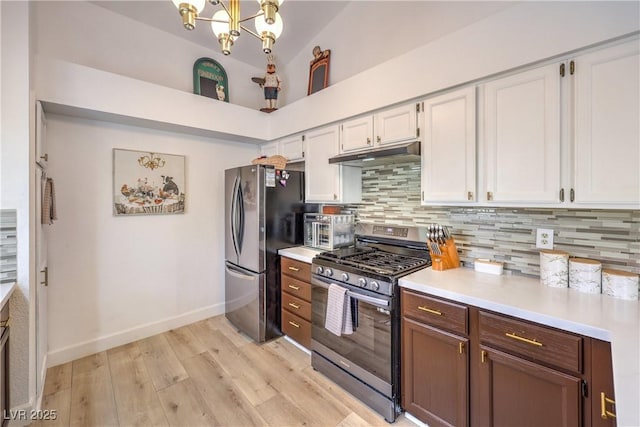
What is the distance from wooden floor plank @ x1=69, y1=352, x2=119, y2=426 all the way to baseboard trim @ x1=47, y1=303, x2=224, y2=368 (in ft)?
0.27

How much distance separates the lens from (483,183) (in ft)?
5.62

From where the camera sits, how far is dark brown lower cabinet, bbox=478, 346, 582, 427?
3.78 feet

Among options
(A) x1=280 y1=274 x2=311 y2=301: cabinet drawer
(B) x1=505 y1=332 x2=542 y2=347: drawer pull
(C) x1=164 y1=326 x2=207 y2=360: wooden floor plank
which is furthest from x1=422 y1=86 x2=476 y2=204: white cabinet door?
(C) x1=164 y1=326 x2=207 y2=360: wooden floor plank

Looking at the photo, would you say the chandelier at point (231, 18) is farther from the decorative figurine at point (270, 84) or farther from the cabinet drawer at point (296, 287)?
the cabinet drawer at point (296, 287)

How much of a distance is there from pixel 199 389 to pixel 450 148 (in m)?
2.57

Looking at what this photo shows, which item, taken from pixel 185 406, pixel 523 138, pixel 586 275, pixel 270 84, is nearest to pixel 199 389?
pixel 185 406

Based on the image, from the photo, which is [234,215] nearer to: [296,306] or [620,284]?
[296,306]

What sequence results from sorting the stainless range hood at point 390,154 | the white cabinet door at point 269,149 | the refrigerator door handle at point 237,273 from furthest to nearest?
the white cabinet door at point 269,149 → the refrigerator door handle at point 237,273 → the stainless range hood at point 390,154

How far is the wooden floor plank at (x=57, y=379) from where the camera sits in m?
2.03

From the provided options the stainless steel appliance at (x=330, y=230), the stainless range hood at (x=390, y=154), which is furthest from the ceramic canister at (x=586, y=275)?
the stainless steel appliance at (x=330, y=230)

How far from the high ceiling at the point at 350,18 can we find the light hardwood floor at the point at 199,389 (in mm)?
2915

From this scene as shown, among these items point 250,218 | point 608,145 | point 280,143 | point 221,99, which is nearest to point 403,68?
point 608,145

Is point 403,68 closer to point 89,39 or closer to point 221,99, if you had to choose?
point 221,99

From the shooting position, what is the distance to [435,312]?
5.12 feet
